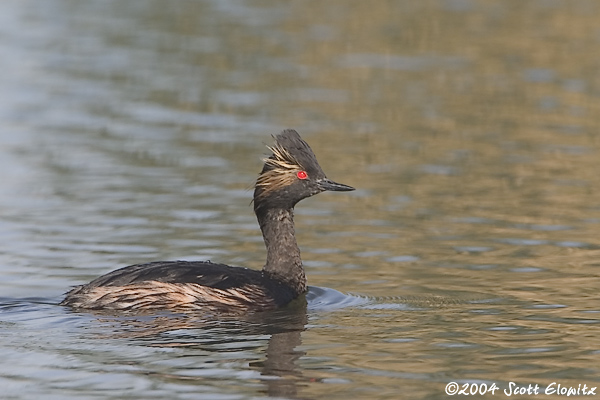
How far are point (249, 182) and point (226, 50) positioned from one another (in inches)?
423

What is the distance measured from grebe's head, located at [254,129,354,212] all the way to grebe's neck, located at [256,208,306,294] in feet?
0.67

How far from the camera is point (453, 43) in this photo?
28000mm

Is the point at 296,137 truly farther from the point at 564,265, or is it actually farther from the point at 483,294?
the point at 564,265

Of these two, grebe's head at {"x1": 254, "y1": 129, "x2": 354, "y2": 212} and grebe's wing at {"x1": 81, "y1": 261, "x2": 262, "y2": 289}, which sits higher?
grebe's head at {"x1": 254, "y1": 129, "x2": 354, "y2": 212}

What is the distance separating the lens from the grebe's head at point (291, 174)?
1195cm

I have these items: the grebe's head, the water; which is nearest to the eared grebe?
the grebe's head

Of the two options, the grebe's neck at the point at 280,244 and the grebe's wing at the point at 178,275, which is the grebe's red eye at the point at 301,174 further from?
the grebe's wing at the point at 178,275

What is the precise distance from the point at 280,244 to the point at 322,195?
463 centimetres

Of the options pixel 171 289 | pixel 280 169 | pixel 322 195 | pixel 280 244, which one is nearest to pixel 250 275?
pixel 280 244

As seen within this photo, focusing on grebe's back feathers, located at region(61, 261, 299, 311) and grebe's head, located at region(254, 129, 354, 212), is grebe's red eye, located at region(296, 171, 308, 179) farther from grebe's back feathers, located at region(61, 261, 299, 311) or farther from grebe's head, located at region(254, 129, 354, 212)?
grebe's back feathers, located at region(61, 261, 299, 311)

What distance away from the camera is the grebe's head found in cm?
1195

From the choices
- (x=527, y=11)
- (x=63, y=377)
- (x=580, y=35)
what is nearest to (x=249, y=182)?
(x=63, y=377)

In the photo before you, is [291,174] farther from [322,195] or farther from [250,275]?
[322,195]

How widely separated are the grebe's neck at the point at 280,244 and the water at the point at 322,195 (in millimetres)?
396
